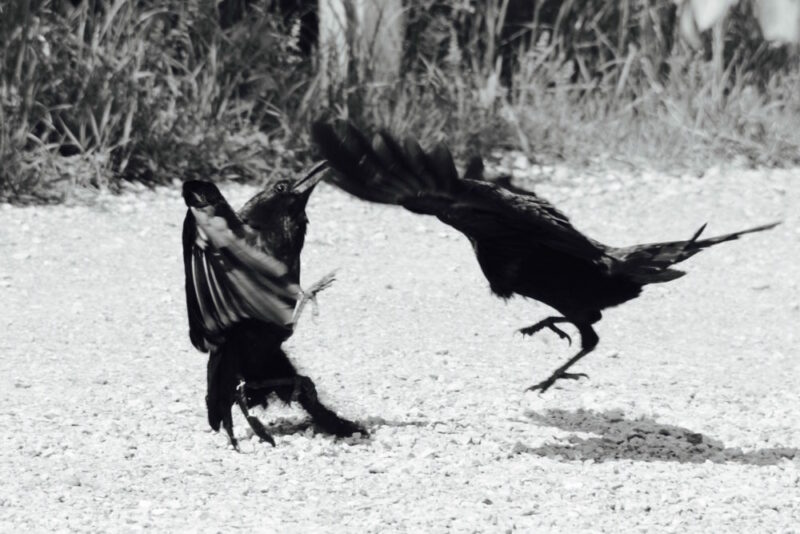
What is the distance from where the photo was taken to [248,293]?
341 centimetres

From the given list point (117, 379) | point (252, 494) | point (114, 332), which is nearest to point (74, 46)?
point (114, 332)

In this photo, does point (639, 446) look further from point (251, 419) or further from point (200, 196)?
point (200, 196)

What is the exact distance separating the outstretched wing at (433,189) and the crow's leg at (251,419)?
695mm

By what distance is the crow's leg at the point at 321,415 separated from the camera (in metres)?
3.83

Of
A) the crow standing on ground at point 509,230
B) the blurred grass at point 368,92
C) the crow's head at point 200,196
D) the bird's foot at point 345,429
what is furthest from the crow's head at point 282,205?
the blurred grass at point 368,92

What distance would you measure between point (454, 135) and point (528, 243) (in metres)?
3.92

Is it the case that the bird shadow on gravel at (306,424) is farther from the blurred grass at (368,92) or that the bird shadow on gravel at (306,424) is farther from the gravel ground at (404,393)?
the blurred grass at (368,92)

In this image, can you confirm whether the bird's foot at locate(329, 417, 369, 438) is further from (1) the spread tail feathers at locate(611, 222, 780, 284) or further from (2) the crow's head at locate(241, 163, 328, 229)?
(1) the spread tail feathers at locate(611, 222, 780, 284)

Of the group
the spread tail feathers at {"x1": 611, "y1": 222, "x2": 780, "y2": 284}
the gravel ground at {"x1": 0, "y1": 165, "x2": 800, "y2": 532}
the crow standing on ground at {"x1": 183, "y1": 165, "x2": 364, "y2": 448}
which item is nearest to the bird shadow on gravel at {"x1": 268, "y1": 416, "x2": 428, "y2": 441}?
the gravel ground at {"x1": 0, "y1": 165, "x2": 800, "y2": 532}

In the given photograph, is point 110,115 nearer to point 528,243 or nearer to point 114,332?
point 114,332

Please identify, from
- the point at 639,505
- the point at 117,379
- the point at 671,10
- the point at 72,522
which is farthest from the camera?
the point at 671,10

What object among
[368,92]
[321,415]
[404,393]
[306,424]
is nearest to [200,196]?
[321,415]

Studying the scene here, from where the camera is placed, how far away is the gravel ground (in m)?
3.43

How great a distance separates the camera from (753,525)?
10.9 feet
